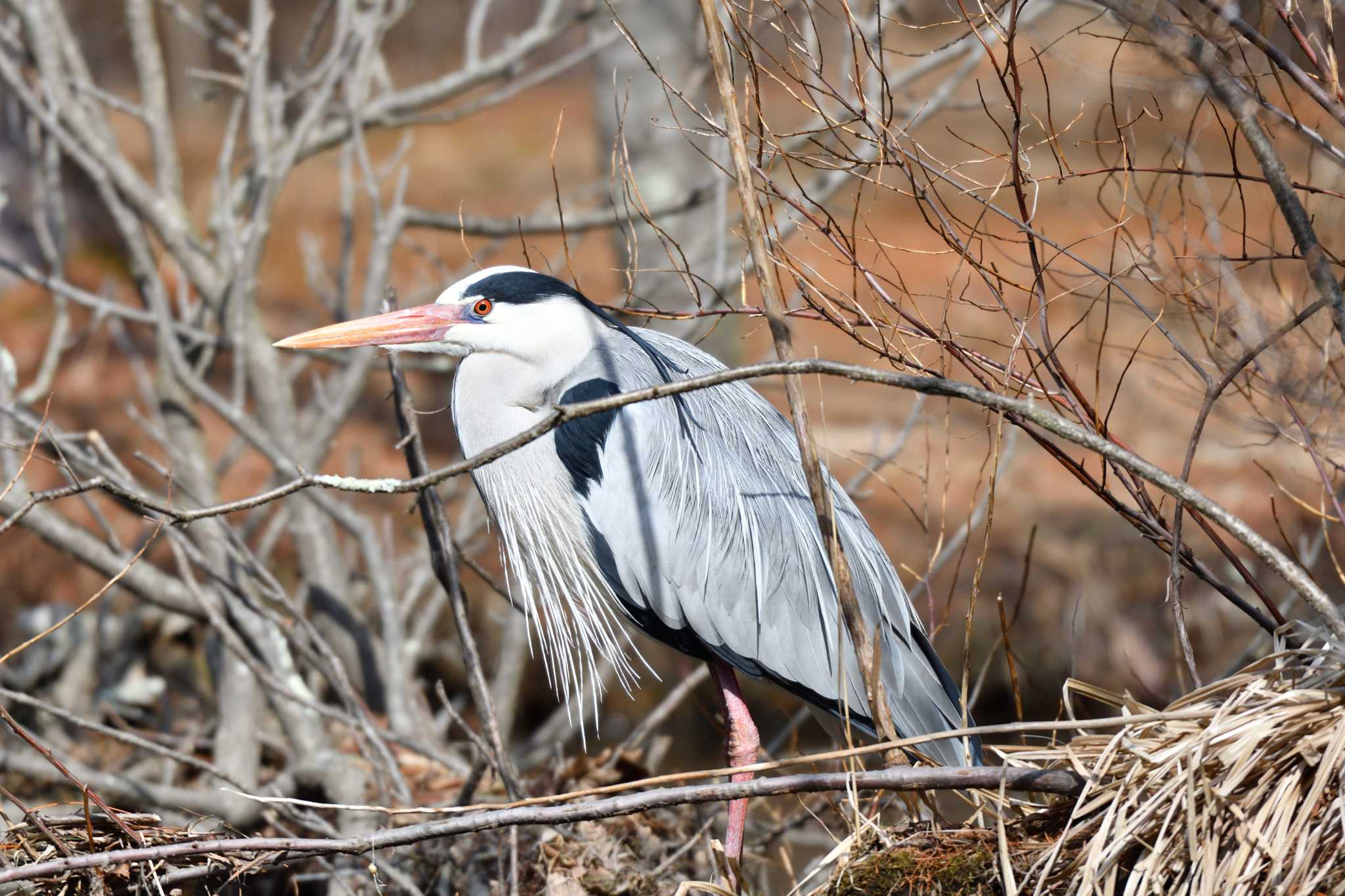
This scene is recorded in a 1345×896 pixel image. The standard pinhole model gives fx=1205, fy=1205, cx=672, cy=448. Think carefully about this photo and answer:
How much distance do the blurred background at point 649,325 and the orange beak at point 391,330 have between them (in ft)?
1.07

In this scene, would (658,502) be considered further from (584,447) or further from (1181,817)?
(1181,817)

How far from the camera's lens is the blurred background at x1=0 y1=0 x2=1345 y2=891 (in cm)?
214

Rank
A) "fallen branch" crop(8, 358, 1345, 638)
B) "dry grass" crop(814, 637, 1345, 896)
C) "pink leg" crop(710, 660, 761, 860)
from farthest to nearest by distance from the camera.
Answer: "pink leg" crop(710, 660, 761, 860), "dry grass" crop(814, 637, 1345, 896), "fallen branch" crop(8, 358, 1345, 638)

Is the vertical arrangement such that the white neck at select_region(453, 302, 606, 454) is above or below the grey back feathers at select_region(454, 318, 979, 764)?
above

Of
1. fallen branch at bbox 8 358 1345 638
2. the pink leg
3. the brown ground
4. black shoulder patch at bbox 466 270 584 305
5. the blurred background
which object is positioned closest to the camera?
fallen branch at bbox 8 358 1345 638

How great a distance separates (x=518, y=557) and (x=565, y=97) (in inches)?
582

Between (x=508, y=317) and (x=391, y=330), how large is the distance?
0.27 metres

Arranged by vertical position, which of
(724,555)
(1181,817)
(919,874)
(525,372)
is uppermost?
(525,372)

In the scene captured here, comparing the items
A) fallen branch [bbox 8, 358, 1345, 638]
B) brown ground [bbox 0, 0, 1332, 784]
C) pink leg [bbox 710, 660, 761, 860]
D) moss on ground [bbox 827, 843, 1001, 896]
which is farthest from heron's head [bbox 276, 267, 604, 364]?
moss on ground [bbox 827, 843, 1001, 896]

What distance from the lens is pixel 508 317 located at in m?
2.86

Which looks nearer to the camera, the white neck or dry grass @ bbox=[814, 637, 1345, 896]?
dry grass @ bbox=[814, 637, 1345, 896]

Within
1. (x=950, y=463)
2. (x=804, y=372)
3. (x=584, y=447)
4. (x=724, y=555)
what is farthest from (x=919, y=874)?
(x=950, y=463)

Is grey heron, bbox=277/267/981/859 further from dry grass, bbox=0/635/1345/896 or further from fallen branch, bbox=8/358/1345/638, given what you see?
fallen branch, bbox=8/358/1345/638

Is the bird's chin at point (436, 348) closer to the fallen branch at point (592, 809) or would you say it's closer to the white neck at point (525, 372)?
the white neck at point (525, 372)
